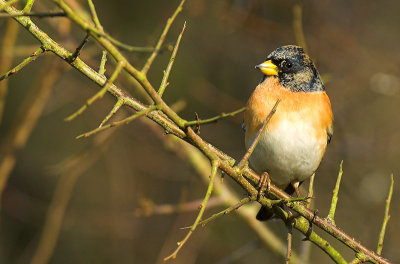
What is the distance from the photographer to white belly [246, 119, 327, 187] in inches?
107

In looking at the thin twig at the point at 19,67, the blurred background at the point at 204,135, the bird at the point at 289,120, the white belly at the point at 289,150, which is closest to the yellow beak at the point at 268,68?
the bird at the point at 289,120

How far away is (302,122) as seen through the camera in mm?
2797

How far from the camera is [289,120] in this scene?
2771 millimetres

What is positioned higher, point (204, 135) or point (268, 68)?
point (204, 135)

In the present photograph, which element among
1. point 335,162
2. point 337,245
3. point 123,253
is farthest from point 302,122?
point 337,245

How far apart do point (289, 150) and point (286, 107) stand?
0.79 ft

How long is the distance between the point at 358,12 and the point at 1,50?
347cm

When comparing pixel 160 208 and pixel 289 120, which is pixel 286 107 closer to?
pixel 289 120

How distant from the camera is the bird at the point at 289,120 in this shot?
274 cm

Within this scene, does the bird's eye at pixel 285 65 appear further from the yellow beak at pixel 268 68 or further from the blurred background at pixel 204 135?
the blurred background at pixel 204 135

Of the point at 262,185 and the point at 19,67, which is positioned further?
the point at 262,185

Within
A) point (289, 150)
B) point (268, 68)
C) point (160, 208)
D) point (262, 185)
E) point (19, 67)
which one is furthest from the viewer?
point (160, 208)

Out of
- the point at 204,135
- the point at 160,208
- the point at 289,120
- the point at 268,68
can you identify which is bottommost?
the point at 160,208

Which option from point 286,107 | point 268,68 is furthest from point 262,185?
point 268,68
